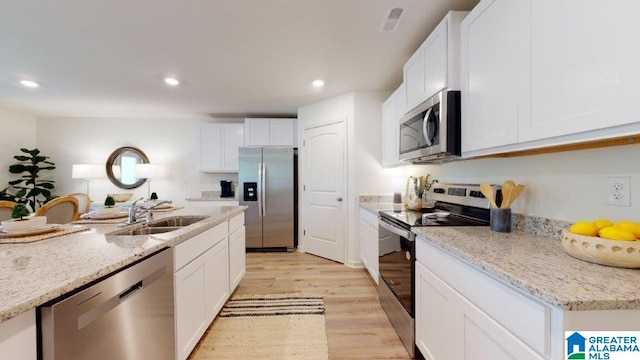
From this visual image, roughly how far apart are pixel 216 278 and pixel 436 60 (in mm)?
2254

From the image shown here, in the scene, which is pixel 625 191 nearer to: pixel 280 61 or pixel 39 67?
pixel 280 61

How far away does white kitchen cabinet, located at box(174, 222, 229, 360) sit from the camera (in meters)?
1.49

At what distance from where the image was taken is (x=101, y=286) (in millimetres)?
938

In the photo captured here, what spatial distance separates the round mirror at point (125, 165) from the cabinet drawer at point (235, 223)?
3155 mm

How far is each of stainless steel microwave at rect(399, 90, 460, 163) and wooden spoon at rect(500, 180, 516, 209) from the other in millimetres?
320

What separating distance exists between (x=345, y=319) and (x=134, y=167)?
4608 mm

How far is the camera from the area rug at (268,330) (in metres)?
1.74

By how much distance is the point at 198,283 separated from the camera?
1.73m

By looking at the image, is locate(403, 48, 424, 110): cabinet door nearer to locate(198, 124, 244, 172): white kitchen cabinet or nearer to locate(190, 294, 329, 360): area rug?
locate(190, 294, 329, 360): area rug

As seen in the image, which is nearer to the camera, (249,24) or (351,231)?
(249,24)

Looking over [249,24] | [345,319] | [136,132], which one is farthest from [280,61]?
[136,132]

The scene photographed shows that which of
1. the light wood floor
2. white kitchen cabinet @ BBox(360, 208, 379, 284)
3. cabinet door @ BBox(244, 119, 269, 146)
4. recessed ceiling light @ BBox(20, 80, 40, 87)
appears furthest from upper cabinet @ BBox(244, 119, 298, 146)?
recessed ceiling light @ BBox(20, 80, 40, 87)

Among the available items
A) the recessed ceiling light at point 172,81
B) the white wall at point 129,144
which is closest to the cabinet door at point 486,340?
the recessed ceiling light at point 172,81

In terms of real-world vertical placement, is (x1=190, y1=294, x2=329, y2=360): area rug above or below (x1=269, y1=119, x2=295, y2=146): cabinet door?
below
